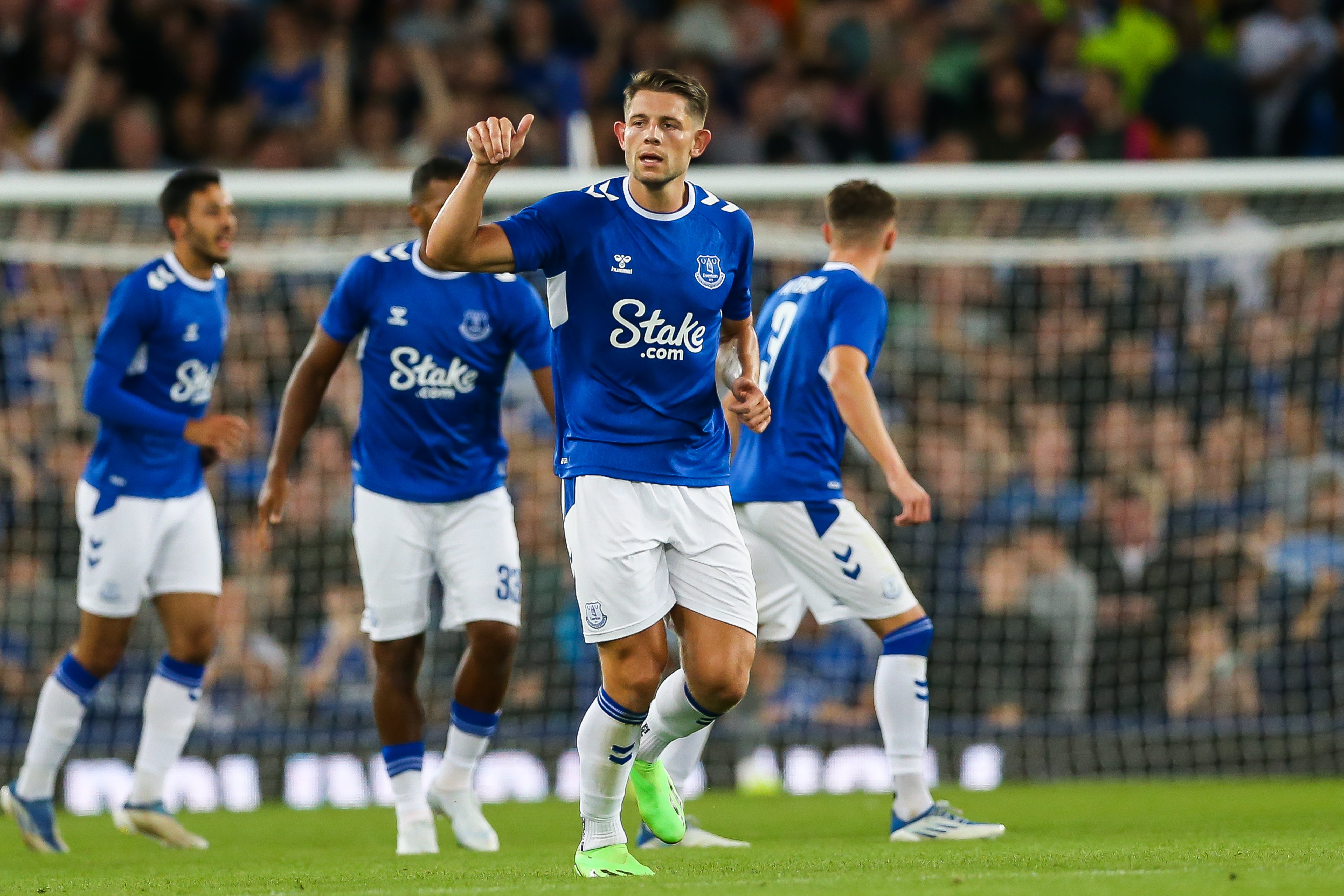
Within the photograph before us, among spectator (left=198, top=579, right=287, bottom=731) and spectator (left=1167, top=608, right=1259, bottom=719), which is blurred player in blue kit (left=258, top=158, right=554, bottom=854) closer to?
spectator (left=198, top=579, right=287, bottom=731)

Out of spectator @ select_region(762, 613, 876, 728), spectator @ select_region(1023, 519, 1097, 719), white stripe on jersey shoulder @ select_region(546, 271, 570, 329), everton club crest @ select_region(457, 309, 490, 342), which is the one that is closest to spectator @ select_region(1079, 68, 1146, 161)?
spectator @ select_region(1023, 519, 1097, 719)

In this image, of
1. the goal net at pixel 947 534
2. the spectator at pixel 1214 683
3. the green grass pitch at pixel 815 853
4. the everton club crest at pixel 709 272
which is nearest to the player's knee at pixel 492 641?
the green grass pitch at pixel 815 853

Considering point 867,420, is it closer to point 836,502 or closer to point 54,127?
point 836,502

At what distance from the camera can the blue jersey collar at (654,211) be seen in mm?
4973

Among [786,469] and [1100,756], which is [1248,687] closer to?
[1100,756]

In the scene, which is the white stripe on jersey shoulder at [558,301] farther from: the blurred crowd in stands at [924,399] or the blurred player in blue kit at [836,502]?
the blurred crowd in stands at [924,399]

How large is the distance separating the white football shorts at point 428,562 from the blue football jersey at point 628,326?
5.15 feet

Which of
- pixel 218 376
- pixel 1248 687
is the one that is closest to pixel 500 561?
pixel 218 376

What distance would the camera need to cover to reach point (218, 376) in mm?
10500

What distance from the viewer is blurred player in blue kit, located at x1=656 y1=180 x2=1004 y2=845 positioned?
6.39 m

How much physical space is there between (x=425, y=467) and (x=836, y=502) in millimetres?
1552

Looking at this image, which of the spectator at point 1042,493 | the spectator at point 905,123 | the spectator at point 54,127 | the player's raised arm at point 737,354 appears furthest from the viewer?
the spectator at point 905,123

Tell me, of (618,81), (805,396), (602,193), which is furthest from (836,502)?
(618,81)

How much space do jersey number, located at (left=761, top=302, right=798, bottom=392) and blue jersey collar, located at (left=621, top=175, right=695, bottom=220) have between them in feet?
5.26
